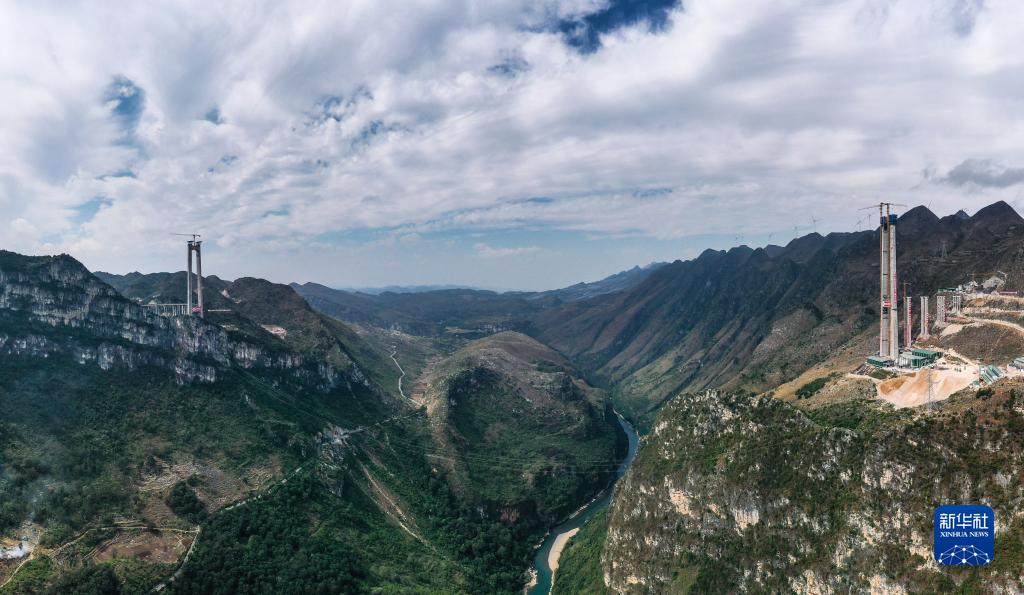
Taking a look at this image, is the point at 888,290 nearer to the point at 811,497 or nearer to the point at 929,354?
the point at 929,354

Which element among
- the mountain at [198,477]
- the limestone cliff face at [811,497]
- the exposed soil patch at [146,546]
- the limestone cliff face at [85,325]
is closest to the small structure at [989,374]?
the limestone cliff face at [811,497]

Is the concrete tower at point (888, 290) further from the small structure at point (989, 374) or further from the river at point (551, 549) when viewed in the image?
the river at point (551, 549)

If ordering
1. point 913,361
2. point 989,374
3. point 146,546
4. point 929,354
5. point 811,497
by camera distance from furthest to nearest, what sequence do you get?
1. point 929,354
2. point 913,361
3. point 146,546
4. point 989,374
5. point 811,497

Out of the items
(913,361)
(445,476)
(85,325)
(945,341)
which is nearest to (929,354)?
(913,361)

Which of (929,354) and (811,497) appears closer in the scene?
(811,497)

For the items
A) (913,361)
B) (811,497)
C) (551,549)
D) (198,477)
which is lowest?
(551,549)

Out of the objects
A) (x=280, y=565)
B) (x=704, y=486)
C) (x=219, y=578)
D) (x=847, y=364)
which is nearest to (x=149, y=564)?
(x=219, y=578)

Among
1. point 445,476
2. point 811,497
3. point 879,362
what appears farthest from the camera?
point 445,476

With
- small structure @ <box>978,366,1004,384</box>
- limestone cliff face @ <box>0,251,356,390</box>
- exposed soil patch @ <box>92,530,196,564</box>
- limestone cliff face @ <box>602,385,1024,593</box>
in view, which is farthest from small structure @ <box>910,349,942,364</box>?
limestone cliff face @ <box>0,251,356,390</box>
